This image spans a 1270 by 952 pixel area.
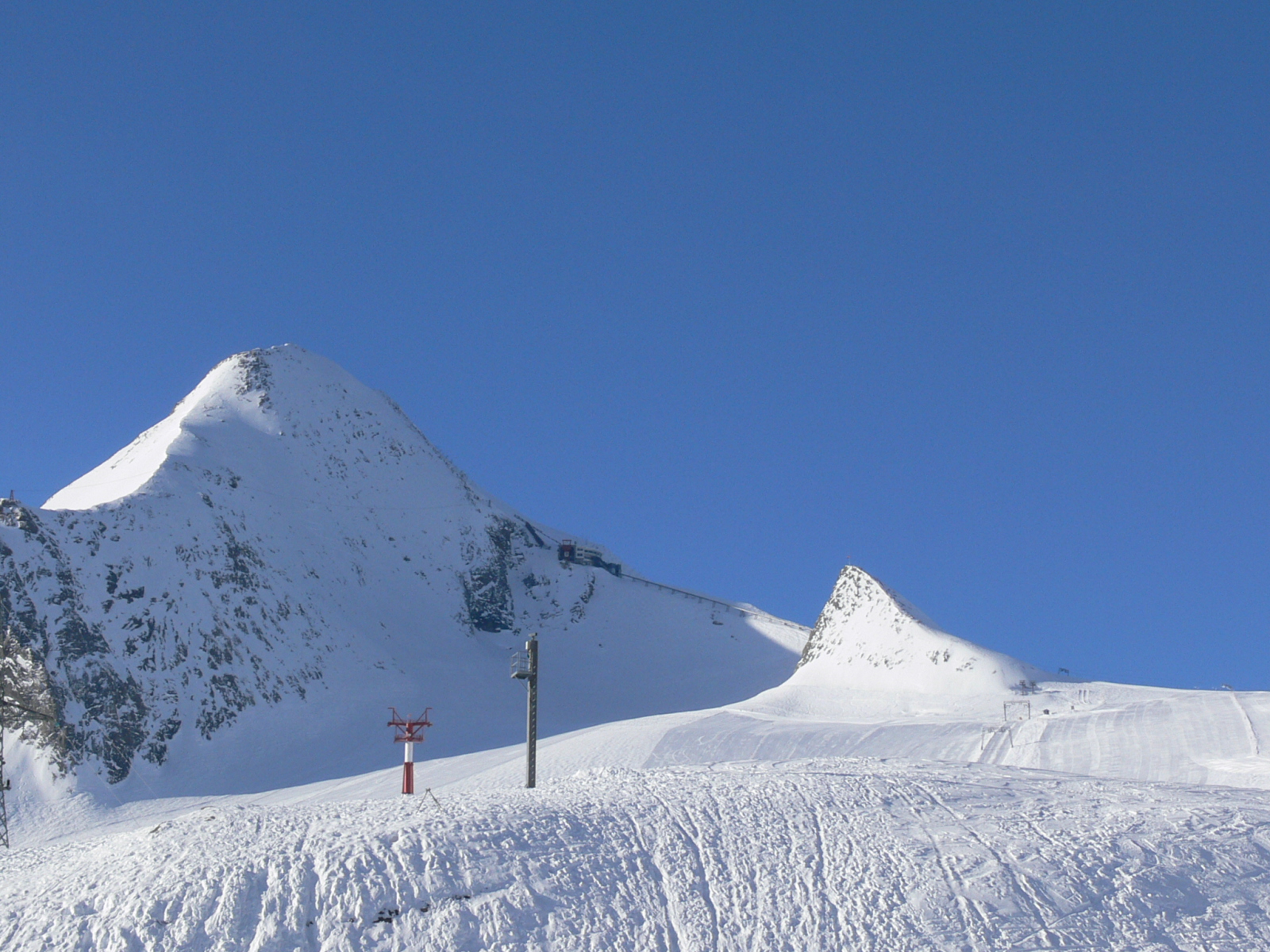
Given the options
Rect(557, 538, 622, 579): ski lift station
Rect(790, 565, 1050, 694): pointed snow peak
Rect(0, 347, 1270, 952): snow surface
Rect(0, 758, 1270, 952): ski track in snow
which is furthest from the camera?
Rect(557, 538, 622, 579): ski lift station

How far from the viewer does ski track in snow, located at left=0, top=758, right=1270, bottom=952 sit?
1538cm

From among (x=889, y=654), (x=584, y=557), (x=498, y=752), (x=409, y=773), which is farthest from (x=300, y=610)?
(x=409, y=773)

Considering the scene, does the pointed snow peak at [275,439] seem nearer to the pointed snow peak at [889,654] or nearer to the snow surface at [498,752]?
the snow surface at [498,752]

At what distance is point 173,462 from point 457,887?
5847 cm

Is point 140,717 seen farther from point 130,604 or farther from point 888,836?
point 888,836

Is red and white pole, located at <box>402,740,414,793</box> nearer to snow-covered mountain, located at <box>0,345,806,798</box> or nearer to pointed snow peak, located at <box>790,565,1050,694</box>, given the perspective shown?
snow-covered mountain, located at <box>0,345,806,798</box>

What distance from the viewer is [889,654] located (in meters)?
58.2

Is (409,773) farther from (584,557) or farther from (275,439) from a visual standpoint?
(584,557)

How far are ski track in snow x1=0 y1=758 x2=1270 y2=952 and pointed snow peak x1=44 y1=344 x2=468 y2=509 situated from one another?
2046 inches

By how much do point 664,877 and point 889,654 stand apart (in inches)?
1698

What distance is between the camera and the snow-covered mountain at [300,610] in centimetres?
5162

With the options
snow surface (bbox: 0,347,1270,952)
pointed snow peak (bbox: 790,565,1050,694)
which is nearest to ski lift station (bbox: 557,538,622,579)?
snow surface (bbox: 0,347,1270,952)

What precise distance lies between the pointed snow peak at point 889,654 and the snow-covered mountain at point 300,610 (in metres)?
10.0

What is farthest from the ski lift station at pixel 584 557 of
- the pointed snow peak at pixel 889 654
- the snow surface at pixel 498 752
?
the pointed snow peak at pixel 889 654
